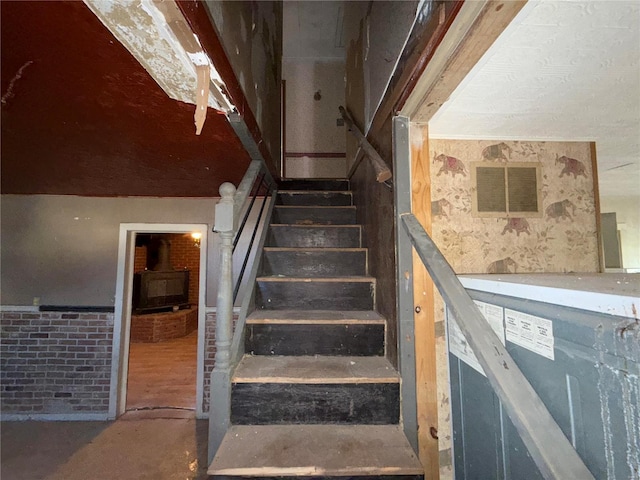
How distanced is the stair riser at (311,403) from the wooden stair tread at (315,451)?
3 cm

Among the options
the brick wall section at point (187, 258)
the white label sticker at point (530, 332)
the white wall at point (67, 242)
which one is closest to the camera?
the white label sticker at point (530, 332)

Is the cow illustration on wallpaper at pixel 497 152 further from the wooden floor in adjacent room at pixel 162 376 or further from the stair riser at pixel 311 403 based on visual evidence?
the wooden floor in adjacent room at pixel 162 376

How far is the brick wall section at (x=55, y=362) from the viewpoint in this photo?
3.05 metres

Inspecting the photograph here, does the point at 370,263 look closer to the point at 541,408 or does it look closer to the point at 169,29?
the point at 541,408

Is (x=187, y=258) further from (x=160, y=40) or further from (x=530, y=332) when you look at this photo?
(x=530, y=332)

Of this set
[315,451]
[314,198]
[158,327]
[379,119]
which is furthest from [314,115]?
[158,327]

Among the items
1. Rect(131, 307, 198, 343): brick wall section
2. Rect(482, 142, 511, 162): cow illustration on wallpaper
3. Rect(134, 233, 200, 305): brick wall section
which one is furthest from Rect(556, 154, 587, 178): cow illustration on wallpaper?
Rect(134, 233, 200, 305): brick wall section

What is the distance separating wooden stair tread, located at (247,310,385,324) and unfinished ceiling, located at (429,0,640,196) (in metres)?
1.13

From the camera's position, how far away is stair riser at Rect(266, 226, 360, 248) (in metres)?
2.42

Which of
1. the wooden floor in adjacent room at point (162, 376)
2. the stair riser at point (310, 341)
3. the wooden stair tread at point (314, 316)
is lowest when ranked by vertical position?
the wooden floor in adjacent room at point (162, 376)

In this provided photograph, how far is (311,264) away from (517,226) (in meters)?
1.34

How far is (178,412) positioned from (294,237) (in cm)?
254

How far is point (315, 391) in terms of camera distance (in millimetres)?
1353

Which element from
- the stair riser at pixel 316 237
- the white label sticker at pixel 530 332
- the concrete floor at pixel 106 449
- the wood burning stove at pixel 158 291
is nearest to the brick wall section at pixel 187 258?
the wood burning stove at pixel 158 291
